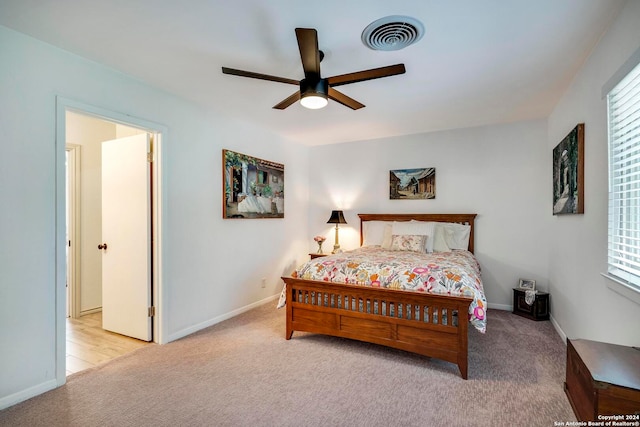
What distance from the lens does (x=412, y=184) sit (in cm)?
460

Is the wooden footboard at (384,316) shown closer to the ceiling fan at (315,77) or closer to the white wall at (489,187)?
the ceiling fan at (315,77)

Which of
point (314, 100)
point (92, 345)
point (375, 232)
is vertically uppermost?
point (314, 100)

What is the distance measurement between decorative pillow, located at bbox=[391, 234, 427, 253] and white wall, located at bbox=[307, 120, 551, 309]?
2.38ft

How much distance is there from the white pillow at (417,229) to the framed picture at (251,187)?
68.8 inches

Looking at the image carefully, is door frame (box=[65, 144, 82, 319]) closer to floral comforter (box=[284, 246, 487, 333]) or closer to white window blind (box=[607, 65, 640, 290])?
floral comforter (box=[284, 246, 487, 333])

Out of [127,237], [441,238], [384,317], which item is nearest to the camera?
[384,317]

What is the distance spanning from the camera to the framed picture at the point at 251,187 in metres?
3.69

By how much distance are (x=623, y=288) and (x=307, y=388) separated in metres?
2.04

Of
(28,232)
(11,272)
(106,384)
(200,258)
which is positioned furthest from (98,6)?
(106,384)

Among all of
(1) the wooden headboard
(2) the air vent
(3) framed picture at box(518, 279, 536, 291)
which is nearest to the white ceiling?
(2) the air vent

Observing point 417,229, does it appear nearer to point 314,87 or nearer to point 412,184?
point 412,184

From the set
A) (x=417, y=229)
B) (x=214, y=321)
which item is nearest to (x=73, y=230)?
(x=214, y=321)

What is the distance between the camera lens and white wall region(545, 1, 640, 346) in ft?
5.78

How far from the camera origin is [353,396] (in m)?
2.09
